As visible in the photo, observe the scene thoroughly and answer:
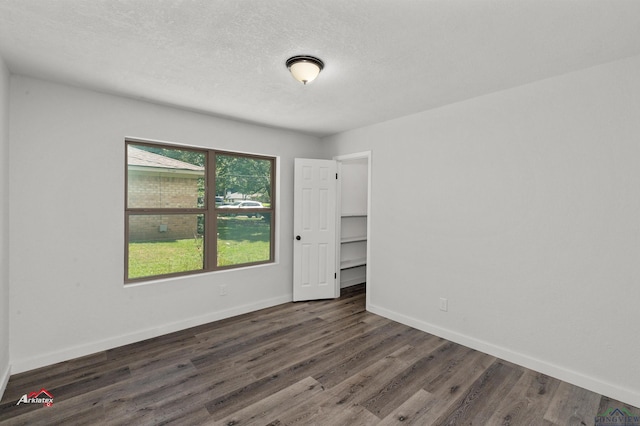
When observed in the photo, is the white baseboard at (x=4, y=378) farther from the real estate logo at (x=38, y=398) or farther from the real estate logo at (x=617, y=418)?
the real estate logo at (x=617, y=418)

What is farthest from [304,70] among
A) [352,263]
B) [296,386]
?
[352,263]

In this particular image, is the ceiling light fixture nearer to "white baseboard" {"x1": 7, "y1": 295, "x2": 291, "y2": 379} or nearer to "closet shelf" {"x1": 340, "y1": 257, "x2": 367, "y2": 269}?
"white baseboard" {"x1": 7, "y1": 295, "x2": 291, "y2": 379}

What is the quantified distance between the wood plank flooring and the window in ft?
2.91

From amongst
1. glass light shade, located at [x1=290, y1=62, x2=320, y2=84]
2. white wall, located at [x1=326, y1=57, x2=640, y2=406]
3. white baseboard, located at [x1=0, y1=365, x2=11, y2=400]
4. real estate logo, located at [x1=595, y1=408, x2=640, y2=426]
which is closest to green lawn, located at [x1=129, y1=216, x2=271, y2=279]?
white baseboard, located at [x1=0, y1=365, x2=11, y2=400]

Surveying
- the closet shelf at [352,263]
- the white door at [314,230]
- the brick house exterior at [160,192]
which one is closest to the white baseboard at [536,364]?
the white door at [314,230]

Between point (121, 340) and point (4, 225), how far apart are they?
142 centimetres

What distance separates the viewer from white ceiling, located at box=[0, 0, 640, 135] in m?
1.69

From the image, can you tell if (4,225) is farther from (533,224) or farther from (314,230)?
(533,224)

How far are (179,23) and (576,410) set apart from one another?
11.9 ft

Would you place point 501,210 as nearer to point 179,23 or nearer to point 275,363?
point 275,363

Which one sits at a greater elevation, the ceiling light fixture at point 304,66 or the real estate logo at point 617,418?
the ceiling light fixture at point 304,66

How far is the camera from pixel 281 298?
4.35 meters

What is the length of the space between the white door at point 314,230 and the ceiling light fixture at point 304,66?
208 cm

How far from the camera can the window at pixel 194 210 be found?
3270mm
